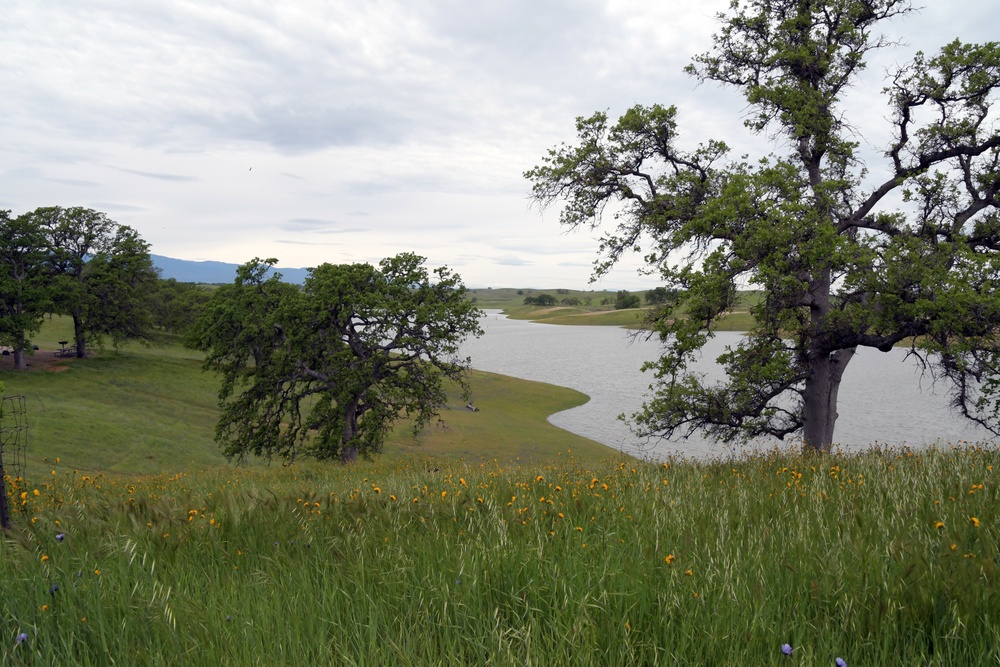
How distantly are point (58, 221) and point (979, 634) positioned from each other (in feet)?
241

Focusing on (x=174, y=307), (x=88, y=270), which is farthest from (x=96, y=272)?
(x=174, y=307)

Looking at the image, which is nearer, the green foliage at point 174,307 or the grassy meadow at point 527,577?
the grassy meadow at point 527,577

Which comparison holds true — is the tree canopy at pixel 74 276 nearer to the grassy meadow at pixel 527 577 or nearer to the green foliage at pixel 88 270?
the green foliage at pixel 88 270

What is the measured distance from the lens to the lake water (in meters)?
38.8

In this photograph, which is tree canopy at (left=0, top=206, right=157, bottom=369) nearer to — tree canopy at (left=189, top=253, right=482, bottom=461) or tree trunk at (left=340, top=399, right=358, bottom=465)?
tree canopy at (left=189, top=253, right=482, bottom=461)

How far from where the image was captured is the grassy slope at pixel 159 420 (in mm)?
35125

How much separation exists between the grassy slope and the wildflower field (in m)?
26.7

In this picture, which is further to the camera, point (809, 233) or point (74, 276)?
point (74, 276)

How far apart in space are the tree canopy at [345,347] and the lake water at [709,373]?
→ 1094 centimetres

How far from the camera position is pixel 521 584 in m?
3.24

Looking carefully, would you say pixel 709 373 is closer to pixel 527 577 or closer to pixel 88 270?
pixel 88 270

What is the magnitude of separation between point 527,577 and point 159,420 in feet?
161

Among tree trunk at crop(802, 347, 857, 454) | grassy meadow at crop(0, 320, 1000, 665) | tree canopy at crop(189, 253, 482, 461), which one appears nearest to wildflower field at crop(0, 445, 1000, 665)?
grassy meadow at crop(0, 320, 1000, 665)

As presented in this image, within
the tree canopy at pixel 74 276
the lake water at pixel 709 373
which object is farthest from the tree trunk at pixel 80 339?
the lake water at pixel 709 373
